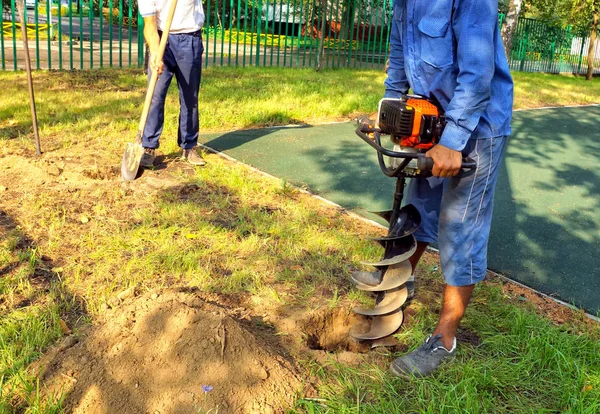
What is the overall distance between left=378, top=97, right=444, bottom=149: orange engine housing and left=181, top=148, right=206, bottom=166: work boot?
3.51m

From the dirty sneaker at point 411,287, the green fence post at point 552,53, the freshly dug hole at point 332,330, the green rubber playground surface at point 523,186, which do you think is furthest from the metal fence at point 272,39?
the freshly dug hole at point 332,330

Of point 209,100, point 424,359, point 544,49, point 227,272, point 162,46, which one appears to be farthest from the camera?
point 544,49

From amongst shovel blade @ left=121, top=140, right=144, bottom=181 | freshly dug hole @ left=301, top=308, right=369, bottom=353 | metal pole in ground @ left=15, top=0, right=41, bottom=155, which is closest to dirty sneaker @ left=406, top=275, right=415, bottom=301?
freshly dug hole @ left=301, top=308, right=369, bottom=353

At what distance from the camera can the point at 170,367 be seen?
8.68 ft

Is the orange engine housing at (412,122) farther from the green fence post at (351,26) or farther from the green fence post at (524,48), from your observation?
the green fence post at (524,48)

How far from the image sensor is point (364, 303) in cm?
358

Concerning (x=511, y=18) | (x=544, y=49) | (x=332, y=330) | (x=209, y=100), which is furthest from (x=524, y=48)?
(x=332, y=330)

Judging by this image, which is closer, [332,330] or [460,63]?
[460,63]

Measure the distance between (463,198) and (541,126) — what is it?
25.6ft

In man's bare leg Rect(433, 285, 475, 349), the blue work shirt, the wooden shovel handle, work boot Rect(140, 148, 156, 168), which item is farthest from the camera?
work boot Rect(140, 148, 156, 168)

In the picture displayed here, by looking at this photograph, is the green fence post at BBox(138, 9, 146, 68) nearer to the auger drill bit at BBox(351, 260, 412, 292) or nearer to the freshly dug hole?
the freshly dug hole

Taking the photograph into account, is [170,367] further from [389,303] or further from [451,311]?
[451,311]

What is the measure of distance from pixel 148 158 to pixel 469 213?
3.70 m

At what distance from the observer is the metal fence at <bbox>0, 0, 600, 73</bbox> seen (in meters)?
11.8
